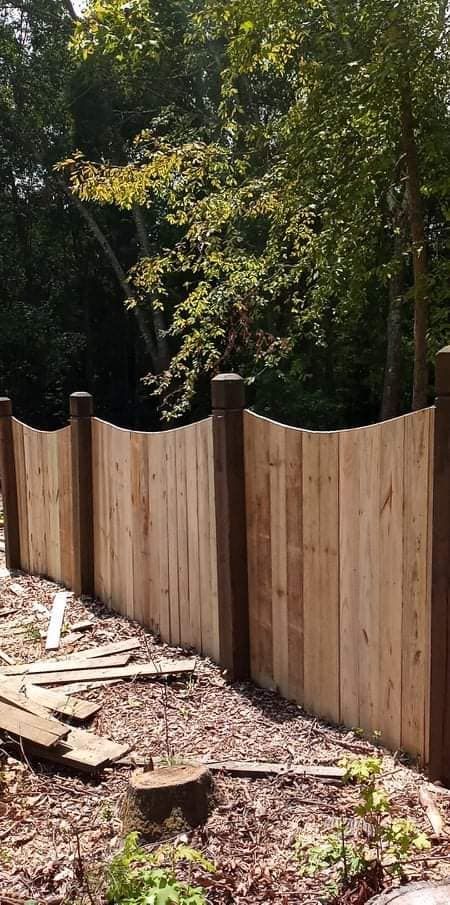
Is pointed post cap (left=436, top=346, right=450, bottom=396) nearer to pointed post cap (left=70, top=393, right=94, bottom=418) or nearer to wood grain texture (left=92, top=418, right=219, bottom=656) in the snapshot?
wood grain texture (left=92, top=418, right=219, bottom=656)

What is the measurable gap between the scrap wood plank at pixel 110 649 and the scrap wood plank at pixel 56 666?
106 millimetres

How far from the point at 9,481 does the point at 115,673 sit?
329 centimetres

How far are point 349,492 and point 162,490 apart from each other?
1749 mm

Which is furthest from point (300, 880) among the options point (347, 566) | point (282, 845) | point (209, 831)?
point (347, 566)

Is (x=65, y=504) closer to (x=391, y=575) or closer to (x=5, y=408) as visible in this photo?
(x=5, y=408)

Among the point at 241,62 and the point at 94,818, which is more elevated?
the point at 241,62

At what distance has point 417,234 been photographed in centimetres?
777

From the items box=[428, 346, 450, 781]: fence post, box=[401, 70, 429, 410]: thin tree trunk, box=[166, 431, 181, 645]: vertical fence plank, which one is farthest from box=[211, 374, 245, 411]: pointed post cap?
box=[401, 70, 429, 410]: thin tree trunk

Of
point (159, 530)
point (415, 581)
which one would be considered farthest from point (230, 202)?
point (415, 581)

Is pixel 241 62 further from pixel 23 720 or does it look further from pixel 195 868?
pixel 195 868

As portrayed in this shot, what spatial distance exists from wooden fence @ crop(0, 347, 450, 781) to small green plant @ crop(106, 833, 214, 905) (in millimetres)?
1132

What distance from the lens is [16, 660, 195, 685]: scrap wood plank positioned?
4539mm

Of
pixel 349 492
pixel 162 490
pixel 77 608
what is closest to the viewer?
pixel 349 492

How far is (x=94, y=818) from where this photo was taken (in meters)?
3.09
